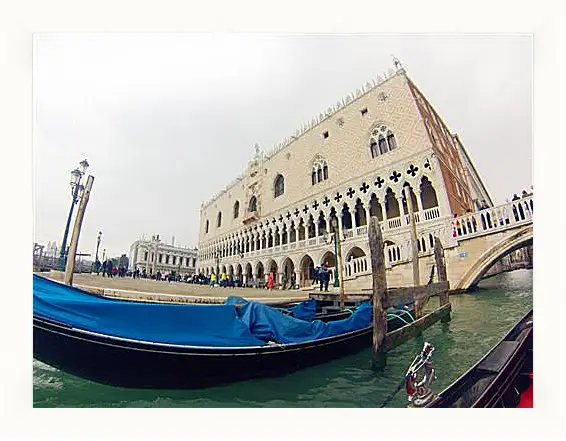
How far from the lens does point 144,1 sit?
1489 mm

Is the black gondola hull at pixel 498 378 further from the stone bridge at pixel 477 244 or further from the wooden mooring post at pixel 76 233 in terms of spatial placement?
the wooden mooring post at pixel 76 233

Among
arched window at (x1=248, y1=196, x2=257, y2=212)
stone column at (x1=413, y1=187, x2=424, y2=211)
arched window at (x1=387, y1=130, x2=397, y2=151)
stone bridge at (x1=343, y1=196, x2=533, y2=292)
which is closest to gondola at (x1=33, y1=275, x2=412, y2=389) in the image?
stone bridge at (x1=343, y1=196, x2=533, y2=292)

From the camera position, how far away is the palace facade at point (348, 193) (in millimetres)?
2189

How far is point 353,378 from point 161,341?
3.26 ft

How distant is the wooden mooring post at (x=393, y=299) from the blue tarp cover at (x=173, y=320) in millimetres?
292

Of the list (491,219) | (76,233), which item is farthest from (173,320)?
(491,219)

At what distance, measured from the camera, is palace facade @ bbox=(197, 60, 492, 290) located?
2.19 meters

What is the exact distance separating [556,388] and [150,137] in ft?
8.59

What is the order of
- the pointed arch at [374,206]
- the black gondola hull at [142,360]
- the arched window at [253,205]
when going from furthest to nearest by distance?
1. the arched window at [253,205]
2. the pointed arch at [374,206]
3. the black gondola hull at [142,360]

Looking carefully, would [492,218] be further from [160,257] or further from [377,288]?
[160,257]

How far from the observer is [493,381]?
3.77ft

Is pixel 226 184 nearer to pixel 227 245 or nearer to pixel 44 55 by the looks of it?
pixel 227 245

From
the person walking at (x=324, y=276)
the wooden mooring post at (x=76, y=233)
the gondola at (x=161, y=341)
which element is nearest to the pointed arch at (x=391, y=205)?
the person walking at (x=324, y=276)

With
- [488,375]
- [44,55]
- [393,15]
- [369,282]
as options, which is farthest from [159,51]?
[488,375]
